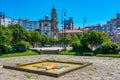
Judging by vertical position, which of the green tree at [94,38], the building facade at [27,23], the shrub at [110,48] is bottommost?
the shrub at [110,48]

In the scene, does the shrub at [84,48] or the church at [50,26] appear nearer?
the shrub at [84,48]

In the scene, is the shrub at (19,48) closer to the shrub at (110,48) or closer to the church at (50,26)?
the shrub at (110,48)

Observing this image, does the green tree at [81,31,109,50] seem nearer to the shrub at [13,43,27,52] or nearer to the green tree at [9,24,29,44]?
the shrub at [13,43,27,52]

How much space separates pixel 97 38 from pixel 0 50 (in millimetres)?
15963

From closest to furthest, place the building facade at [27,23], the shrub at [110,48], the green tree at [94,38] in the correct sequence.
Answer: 1. the shrub at [110,48]
2. the green tree at [94,38]
3. the building facade at [27,23]

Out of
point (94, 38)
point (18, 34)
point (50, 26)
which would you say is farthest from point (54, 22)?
point (94, 38)

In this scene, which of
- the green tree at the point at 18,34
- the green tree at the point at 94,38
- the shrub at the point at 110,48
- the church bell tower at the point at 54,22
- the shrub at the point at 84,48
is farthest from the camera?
the church bell tower at the point at 54,22

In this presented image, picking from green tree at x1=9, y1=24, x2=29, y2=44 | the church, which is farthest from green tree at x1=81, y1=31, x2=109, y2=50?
the church

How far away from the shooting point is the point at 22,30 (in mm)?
36344

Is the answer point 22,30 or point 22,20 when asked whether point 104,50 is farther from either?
point 22,20

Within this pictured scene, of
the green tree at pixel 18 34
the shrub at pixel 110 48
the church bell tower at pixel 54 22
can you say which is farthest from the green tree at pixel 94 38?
the church bell tower at pixel 54 22

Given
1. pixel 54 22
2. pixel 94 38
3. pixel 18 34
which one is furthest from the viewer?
pixel 54 22

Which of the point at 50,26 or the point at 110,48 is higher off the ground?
the point at 50,26

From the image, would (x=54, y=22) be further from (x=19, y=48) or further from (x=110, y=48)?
Answer: (x=110, y=48)
